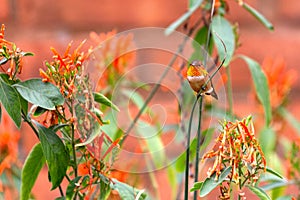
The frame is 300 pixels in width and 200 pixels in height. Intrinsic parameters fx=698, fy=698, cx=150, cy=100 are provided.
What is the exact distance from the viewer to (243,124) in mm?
328

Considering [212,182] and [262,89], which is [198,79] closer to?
[212,182]

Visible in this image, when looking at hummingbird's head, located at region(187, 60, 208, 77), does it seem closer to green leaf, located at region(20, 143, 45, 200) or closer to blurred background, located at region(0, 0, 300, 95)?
green leaf, located at region(20, 143, 45, 200)

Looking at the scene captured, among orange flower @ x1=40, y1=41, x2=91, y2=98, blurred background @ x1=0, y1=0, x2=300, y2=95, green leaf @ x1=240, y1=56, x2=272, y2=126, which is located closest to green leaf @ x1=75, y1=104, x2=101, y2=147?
orange flower @ x1=40, y1=41, x2=91, y2=98

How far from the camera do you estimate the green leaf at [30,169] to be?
41cm

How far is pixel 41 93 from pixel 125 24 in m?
0.81

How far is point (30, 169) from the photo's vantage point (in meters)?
0.41

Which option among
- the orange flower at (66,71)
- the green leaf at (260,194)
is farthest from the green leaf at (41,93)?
the green leaf at (260,194)

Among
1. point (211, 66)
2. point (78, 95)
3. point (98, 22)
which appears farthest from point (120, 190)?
point (98, 22)

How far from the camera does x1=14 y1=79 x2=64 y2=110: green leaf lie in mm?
357

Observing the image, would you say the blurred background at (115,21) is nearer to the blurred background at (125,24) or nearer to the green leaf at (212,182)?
the blurred background at (125,24)

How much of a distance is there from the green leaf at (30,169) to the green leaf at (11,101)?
0.06 m

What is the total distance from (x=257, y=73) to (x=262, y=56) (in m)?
0.65

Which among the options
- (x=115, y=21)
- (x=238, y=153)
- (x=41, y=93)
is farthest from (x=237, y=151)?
(x=115, y=21)

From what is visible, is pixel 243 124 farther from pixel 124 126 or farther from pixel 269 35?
pixel 269 35
